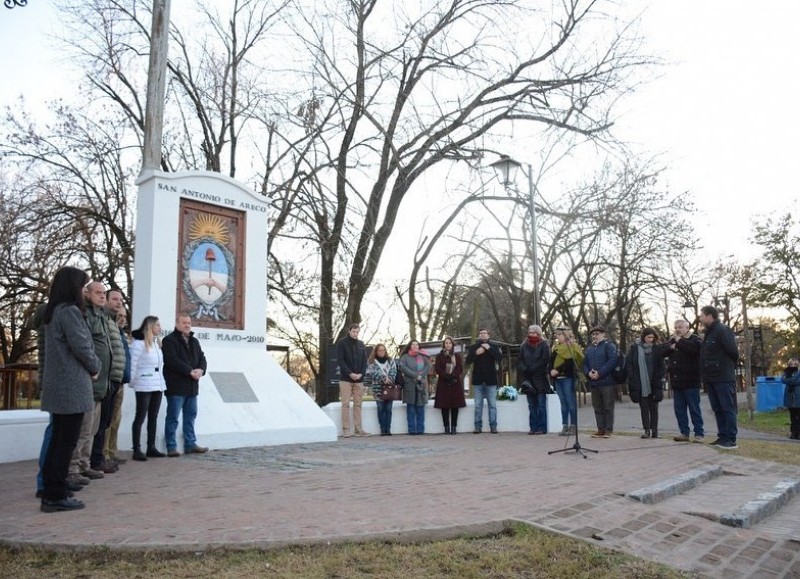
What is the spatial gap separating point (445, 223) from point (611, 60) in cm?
613

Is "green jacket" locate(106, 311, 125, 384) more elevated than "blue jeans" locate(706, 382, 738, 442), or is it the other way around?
Result: "green jacket" locate(106, 311, 125, 384)

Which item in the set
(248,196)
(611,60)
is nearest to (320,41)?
(248,196)

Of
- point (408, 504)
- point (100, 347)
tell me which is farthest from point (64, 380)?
point (408, 504)

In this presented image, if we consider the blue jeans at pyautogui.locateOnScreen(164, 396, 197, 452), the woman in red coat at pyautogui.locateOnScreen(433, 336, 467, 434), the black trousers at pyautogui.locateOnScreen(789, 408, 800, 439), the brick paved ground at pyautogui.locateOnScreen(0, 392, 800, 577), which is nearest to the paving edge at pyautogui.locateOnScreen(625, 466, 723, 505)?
the brick paved ground at pyautogui.locateOnScreen(0, 392, 800, 577)

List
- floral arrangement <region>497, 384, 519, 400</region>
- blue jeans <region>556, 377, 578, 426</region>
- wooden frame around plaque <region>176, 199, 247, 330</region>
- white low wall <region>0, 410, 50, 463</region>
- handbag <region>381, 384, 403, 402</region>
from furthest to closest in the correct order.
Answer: floral arrangement <region>497, 384, 519, 400</region>, handbag <region>381, 384, 403, 402</region>, blue jeans <region>556, 377, 578, 426</region>, wooden frame around plaque <region>176, 199, 247, 330</region>, white low wall <region>0, 410, 50, 463</region>

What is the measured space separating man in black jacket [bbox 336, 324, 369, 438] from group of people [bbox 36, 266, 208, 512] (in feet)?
9.94

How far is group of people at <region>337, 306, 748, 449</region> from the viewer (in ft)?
31.8

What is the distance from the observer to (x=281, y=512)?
4.83 metres

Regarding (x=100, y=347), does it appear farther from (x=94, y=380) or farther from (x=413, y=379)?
(x=413, y=379)

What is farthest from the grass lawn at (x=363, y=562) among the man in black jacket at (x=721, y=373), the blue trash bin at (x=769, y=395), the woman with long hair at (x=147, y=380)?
the blue trash bin at (x=769, y=395)

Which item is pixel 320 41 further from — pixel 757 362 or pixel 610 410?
pixel 757 362

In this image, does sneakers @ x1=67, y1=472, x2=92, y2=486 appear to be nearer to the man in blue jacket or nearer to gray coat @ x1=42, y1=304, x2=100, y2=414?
gray coat @ x1=42, y1=304, x2=100, y2=414

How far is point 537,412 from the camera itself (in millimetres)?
12180

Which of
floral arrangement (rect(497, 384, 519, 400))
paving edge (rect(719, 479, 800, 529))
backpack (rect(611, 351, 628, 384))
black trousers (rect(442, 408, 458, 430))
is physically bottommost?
paving edge (rect(719, 479, 800, 529))
